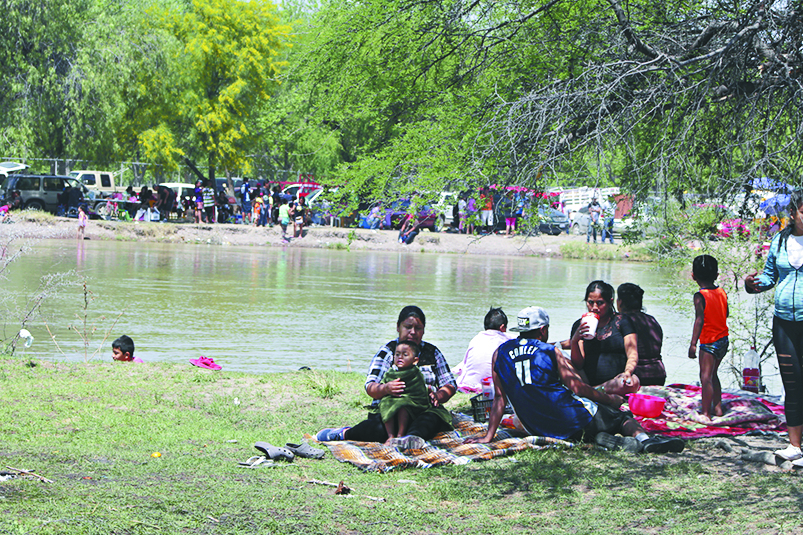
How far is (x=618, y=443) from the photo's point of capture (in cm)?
667

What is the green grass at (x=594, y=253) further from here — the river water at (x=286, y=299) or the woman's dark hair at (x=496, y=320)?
the woman's dark hair at (x=496, y=320)

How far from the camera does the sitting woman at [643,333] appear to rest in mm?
7980

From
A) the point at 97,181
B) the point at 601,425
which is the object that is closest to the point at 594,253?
the point at 97,181

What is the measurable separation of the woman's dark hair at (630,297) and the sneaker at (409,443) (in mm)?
2382

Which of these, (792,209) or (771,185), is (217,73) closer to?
(771,185)

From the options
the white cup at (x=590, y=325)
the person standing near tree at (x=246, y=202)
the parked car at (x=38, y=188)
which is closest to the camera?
the white cup at (x=590, y=325)

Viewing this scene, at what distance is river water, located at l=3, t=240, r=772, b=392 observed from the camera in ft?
42.7

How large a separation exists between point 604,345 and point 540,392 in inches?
45.8

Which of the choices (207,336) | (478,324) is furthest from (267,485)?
(478,324)

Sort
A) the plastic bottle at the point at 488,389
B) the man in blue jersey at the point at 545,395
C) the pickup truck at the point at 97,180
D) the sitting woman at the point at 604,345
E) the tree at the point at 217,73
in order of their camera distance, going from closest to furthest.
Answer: the man in blue jersey at the point at 545,395
the sitting woman at the point at 604,345
the plastic bottle at the point at 488,389
the tree at the point at 217,73
the pickup truck at the point at 97,180

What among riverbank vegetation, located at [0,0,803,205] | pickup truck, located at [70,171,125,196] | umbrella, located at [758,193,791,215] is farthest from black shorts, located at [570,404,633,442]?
pickup truck, located at [70,171,125,196]

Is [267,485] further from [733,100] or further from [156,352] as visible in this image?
[156,352]

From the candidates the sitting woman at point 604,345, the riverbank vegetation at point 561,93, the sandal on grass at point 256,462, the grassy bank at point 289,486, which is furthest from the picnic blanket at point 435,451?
the riverbank vegetation at point 561,93

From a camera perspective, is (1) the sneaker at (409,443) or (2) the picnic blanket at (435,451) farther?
(1) the sneaker at (409,443)
